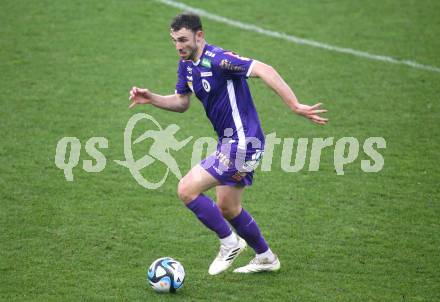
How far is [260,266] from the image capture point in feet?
23.8

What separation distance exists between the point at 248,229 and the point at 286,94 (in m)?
1.46

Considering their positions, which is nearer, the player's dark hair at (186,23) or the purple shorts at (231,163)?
the player's dark hair at (186,23)

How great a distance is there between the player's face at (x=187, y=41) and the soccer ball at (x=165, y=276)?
6.28 ft

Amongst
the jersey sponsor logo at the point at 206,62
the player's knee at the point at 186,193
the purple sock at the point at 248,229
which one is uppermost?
the jersey sponsor logo at the point at 206,62

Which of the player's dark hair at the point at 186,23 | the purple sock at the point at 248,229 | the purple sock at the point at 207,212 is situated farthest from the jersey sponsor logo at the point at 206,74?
the purple sock at the point at 248,229

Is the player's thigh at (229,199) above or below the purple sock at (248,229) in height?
above

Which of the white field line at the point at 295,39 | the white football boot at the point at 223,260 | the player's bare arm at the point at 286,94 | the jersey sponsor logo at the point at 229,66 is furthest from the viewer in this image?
the white field line at the point at 295,39

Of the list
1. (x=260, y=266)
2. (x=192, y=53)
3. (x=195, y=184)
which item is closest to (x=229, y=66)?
(x=192, y=53)

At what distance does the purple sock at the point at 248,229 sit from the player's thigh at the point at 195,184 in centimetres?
51

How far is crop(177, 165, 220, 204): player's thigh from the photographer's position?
6770 millimetres

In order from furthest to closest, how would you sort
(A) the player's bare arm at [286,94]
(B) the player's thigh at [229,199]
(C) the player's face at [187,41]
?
(B) the player's thigh at [229,199]
(C) the player's face at [187,41]
(A) the player's bare arm at [286,94]

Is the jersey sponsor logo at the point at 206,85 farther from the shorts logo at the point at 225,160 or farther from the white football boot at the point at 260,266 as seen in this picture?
the white football boot at the point at 260,266

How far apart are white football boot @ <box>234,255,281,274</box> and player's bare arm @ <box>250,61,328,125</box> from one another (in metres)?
1.66

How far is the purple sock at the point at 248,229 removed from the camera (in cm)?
707
